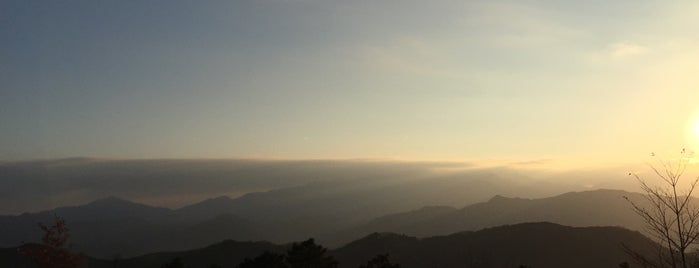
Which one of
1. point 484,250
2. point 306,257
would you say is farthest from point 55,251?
point 484,250

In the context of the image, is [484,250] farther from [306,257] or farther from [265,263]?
[265,263]

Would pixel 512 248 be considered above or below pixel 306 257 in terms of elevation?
below

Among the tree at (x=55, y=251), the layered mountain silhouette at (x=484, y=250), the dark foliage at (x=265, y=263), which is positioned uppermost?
the tree at (x=55, y=251)

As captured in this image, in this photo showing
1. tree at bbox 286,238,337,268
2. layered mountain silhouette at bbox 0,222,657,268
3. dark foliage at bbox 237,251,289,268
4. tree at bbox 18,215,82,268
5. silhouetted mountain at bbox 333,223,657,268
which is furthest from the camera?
layered mountain silhouette at bbox 0,222,657,268

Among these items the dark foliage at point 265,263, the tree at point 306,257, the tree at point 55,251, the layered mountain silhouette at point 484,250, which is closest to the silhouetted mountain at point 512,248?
the layered mountain silhouette at point 484,250

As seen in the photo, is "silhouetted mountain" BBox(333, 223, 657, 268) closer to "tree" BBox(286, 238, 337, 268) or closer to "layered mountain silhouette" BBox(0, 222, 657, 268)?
"layered mountain silhouette" BBox(0, 222, 657, 268)

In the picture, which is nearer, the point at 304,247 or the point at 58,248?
the point at 58,248

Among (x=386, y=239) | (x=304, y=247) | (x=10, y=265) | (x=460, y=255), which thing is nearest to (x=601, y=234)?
(x=460, y=255)

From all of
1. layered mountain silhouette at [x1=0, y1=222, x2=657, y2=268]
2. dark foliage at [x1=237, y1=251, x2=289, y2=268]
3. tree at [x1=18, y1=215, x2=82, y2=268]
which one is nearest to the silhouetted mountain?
layered mountain silhouette at [x1=0, y1=222, x2=657, y2=268]

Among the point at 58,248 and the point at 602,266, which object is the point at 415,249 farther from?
the point at 58,248

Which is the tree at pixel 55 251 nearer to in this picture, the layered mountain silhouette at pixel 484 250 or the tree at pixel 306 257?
the tree at pixel 306 257

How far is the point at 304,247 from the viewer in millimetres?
50062

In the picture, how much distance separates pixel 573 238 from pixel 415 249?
47.5 m

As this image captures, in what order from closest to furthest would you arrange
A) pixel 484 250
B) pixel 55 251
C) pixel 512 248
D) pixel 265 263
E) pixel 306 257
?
pixel 55 251 < pixel 265 263 < pixel 306 257 < pixel 512 248 < pixel 484 250
